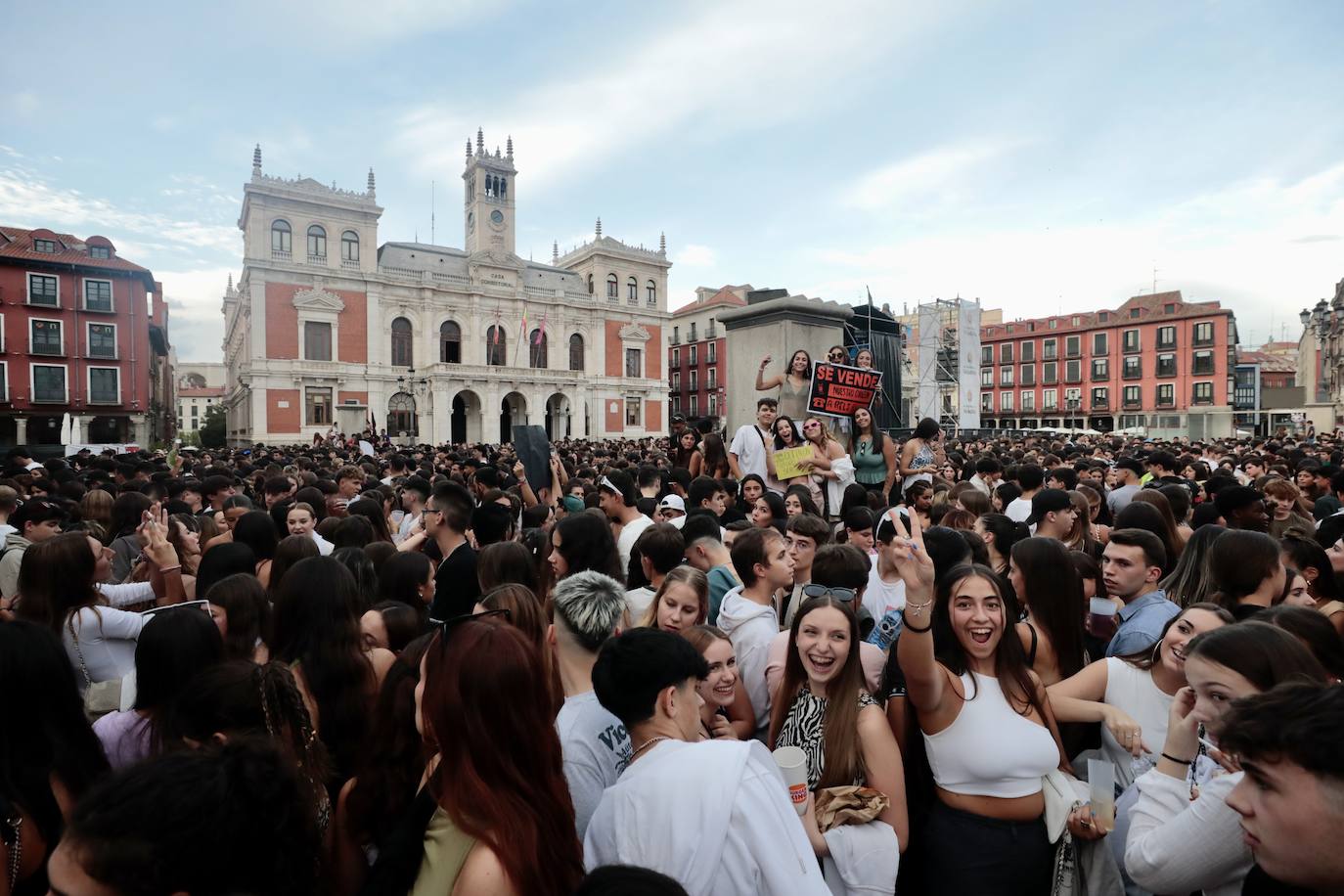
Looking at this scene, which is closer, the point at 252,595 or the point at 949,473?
the point at 252,595

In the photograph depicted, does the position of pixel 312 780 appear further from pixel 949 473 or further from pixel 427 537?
pixel 949 473

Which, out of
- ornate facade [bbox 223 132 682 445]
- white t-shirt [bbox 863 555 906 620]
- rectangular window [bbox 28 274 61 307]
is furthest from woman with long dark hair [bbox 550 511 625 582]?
rectangular window [bbox 28 274 61 307]

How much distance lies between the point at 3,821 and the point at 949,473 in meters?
8.89

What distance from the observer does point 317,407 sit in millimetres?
40531

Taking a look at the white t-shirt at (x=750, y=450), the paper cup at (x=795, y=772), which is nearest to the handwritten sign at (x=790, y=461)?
the white t-shirt at (x=750, y=450)

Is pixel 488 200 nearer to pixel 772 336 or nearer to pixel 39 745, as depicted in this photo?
pixel 772 336

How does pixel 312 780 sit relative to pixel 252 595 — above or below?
below

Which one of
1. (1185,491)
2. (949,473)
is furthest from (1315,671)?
(949,473)

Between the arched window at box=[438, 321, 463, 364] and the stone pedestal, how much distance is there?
3981 cm

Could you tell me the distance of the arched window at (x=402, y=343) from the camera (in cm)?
4412

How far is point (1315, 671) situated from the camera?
2.01m

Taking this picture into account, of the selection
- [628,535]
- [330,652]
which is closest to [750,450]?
[628,535]

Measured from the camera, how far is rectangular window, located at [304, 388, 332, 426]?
40125mm

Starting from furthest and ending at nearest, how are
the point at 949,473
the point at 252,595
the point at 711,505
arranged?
the point at 949,473
the point at 711,505
the point at 252,595
